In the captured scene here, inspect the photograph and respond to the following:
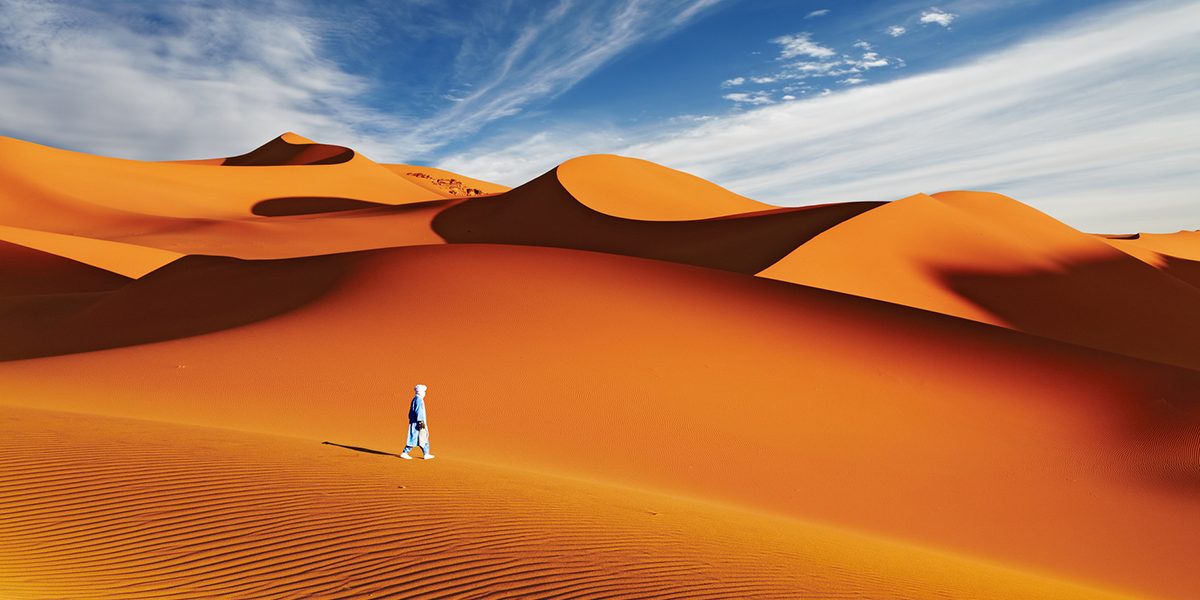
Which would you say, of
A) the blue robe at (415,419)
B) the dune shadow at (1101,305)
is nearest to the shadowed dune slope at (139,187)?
the blue robe at (415,419)

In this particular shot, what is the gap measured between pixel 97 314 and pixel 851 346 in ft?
64.3

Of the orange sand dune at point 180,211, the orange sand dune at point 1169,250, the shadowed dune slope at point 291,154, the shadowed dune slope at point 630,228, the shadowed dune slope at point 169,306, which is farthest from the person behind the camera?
the shadowed dune slope at point 291,154

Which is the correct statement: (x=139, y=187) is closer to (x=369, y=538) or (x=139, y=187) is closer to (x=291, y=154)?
(x=291, y=154)

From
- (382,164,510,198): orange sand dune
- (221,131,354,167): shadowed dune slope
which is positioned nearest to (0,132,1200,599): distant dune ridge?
(221,131,354,167): shadowed dune slope

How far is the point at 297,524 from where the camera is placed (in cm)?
→ 600

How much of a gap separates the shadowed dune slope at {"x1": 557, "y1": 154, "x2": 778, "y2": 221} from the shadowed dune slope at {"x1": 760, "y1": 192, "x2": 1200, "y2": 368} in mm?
13789

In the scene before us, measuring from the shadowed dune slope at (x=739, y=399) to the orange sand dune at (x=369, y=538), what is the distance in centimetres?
276

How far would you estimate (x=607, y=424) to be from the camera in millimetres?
12602

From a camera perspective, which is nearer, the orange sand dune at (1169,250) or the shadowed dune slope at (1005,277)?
the shadowed dune slope at (1005,277)

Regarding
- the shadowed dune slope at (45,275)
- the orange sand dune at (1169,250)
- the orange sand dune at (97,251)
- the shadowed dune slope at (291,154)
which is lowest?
the shadowed dune slope at (45,275)

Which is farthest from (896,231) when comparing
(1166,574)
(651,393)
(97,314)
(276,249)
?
(276,249)

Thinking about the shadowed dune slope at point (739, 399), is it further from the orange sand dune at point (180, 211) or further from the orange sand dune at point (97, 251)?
the orange sand dune at point (180, 211)

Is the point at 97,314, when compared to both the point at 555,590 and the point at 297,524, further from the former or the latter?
the point at 555,590

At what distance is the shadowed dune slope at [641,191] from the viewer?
4464cm
